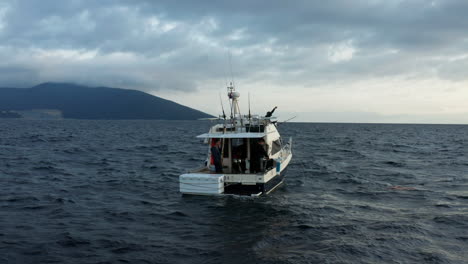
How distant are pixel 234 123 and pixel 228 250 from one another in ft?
30.8

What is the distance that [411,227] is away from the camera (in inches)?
539

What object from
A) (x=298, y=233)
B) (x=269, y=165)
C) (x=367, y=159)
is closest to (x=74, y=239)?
(x=298, y=233)

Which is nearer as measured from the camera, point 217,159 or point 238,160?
point 217,159

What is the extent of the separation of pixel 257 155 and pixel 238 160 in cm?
107

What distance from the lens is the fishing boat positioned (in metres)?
17.2

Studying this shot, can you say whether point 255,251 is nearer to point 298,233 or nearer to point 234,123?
point 298,233

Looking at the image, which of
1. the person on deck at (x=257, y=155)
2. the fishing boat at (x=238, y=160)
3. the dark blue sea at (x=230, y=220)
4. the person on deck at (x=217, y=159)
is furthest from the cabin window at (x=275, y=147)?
the person on deck at (x=217, y=159)

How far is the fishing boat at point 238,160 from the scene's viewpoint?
56.4ft

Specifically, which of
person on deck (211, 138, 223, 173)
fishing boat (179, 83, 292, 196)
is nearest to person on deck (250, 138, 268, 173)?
fishing boat (179, 83, 292, 196)

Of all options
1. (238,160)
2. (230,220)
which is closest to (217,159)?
(238,160)

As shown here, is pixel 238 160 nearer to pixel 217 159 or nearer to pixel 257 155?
pixel 257 155

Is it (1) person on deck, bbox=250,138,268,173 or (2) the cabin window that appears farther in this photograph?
(2) the cabin window

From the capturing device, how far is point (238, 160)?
19.3m

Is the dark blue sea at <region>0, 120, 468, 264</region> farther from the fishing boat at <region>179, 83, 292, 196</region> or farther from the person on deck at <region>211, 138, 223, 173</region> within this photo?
the person on deck at <region>211, 138, 223, 173</region>
